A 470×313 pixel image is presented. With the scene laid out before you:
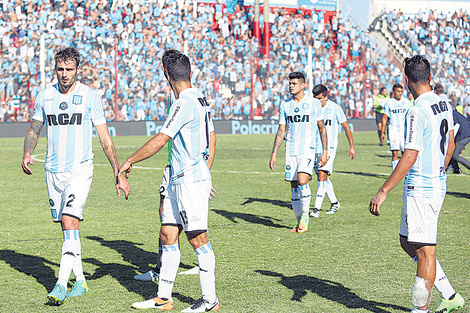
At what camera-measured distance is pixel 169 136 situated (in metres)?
4.61

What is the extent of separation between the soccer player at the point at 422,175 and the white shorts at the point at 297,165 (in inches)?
160

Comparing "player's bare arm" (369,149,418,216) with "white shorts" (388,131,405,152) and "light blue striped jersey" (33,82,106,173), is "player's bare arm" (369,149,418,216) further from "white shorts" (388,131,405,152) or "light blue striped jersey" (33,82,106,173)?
"white shorts" (388,131,405,152)

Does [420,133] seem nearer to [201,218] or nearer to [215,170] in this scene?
[201,218]

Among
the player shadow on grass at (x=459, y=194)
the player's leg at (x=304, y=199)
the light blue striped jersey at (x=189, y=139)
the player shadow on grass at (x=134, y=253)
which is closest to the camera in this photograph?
the light blue striped jersey at (x=189, y=139)

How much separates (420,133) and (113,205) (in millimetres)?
7192

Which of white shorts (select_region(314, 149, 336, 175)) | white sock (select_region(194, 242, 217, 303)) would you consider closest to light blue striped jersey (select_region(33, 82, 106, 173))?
white sock (select_region(194, 242, 217, 303))

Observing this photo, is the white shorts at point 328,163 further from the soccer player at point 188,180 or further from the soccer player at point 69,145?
the soccer player at point 188,180

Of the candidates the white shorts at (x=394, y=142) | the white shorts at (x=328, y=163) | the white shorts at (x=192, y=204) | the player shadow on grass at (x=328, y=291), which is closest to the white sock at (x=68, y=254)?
the white shorts at (x=192, y=204)

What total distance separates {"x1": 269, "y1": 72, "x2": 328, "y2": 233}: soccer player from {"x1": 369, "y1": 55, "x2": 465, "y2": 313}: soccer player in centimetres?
399

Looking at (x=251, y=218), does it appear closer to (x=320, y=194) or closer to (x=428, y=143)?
(x=320, y=194)

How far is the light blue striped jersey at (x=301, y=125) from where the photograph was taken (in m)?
8.63

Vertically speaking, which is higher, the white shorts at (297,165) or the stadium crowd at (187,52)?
the stadium crowd at (187,52)

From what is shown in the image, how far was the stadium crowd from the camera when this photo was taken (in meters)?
27.9

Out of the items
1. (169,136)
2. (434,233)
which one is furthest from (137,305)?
(434,233)
